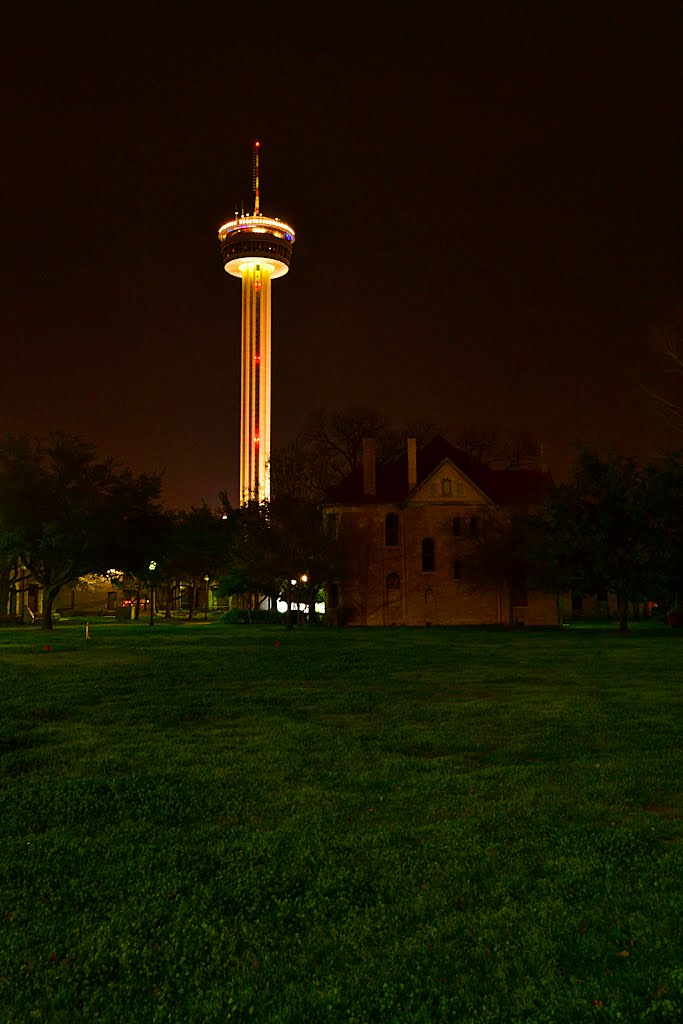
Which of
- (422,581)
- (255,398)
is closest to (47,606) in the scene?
(422,581)

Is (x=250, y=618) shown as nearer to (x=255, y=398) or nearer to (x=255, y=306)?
(x=255, y=398)

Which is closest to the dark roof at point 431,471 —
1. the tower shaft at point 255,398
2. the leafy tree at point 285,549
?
the leafy tree at point 285,549

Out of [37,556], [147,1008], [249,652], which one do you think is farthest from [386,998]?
[37,556]

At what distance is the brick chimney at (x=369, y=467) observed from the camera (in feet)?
193

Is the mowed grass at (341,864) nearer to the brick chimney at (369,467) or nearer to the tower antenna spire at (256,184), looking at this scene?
the brick chimney at (369,467)

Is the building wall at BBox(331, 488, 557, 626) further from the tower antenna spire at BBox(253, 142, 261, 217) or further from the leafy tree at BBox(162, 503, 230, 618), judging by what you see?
the tower antenna spire at BBox(253, 142, 261, 217)

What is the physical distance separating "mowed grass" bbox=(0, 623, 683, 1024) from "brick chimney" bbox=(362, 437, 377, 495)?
4489cm

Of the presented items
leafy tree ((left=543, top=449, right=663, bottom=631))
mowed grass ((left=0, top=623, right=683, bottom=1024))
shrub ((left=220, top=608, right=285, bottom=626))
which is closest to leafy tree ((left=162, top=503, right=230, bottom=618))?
shrub ((left=220, top=608, right=285, bottom=626))

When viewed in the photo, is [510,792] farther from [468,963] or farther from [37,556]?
[37,556]

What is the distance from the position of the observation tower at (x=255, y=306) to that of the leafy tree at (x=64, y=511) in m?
48.9

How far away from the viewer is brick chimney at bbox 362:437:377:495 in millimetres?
58750

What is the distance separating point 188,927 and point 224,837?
182cm

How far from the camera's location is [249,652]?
86.3ft

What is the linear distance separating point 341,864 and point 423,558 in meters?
51.7
